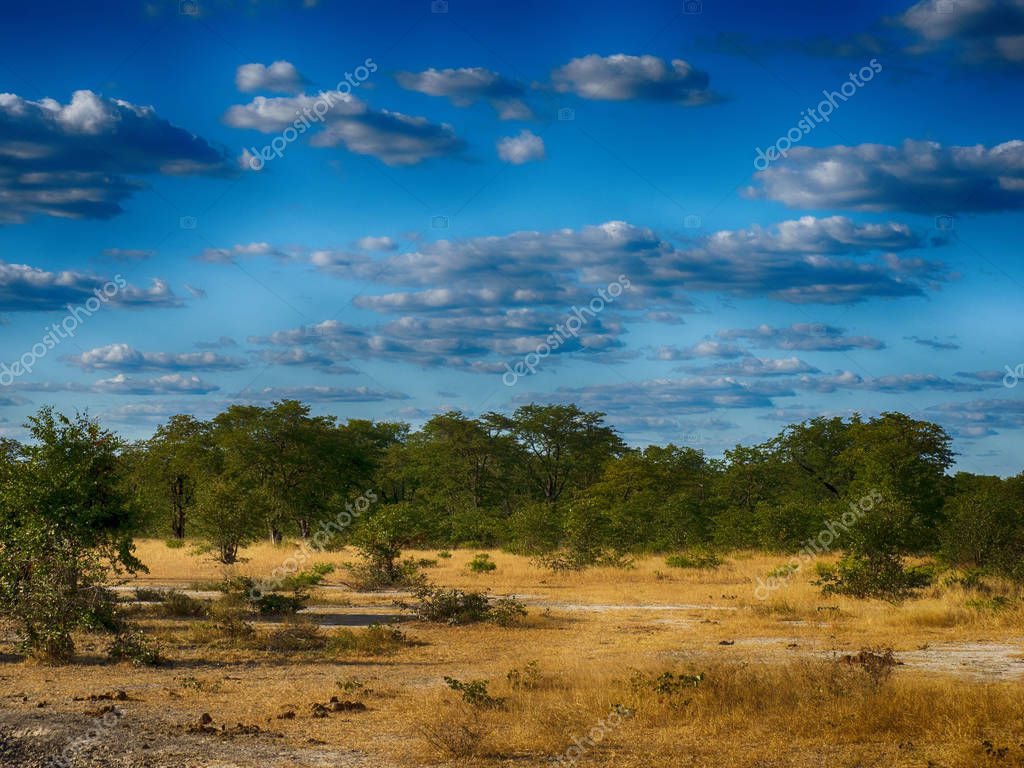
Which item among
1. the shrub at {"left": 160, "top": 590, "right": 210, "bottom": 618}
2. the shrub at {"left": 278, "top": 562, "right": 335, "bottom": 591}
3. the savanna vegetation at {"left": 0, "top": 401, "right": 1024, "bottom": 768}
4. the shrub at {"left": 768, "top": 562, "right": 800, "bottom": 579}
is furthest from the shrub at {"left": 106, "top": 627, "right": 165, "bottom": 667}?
the shrub at {"left": 768, "top": 562, "right": 800, "bottom": 579}

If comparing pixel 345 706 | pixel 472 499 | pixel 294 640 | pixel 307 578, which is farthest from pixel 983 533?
pixel 472 499

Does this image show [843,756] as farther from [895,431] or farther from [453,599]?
[895,431]

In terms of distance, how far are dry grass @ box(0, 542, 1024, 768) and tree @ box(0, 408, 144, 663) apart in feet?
2.93

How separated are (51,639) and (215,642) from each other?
310 cm

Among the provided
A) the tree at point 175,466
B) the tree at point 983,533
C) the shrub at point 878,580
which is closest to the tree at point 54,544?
the shrub at point 878,580

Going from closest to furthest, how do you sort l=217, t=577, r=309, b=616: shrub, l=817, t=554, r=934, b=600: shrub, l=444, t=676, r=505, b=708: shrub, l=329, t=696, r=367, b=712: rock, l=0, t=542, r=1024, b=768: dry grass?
l=0, t=542, r=1024, b=768: dry grass < l=444, t=676, r=505, b=708: shrub < l=329, t=696, r=367, b=712: rock < l=217, t=577, r=309, b=616: shrub < l=817, t=554, r=934, b=600: shrub

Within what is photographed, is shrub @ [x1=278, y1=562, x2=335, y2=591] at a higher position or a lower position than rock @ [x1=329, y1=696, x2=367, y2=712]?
lower

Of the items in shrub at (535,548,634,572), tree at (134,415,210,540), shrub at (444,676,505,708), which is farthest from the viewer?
tree at (134,415,210,540)

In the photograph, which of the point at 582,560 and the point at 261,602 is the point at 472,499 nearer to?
the point at 582,560

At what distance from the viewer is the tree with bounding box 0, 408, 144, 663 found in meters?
16.4

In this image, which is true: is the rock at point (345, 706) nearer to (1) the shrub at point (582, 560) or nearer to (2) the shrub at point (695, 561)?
(1) the shrub at point (582, 560)

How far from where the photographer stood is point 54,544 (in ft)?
55.9

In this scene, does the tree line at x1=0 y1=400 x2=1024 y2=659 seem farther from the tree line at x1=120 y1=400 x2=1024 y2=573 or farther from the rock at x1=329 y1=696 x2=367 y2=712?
the rock at x1=329 y1=696 x2=367 y2=712

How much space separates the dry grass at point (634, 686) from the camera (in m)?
10.7
